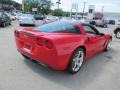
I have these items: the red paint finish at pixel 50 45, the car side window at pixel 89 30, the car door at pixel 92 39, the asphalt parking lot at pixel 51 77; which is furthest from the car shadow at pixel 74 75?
the car side window at pixel 89 30

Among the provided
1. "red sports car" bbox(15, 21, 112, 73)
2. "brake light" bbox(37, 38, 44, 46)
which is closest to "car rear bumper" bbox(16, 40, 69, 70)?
"red sports car" bbox(15, 21, 112, 73)

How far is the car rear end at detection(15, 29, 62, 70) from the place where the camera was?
425cm

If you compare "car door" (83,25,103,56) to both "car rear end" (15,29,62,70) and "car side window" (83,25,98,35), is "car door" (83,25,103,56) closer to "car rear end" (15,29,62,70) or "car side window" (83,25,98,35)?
"car side window" (83,25,98,35)

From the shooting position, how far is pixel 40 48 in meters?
4.38

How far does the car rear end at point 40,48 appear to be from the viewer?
4.25m

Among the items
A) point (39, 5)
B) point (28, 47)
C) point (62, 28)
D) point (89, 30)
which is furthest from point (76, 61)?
point (39, 5)

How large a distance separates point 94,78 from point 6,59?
2.71 meters

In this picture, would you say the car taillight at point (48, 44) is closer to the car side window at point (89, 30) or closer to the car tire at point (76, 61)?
the car tire at point (76, 61)

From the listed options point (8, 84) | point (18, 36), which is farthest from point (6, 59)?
point (8, 84)

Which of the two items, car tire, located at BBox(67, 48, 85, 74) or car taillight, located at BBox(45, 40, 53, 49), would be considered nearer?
car taillight, located at BBox(45, 40, 53, 49)

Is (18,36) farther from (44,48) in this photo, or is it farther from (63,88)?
(63,88)

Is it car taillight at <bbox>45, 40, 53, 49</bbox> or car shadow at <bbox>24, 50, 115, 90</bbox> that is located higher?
car taillight at <bbox>45, 40, 53, 49</bbox>

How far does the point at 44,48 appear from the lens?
4297mm

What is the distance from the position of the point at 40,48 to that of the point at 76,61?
3.80ft
